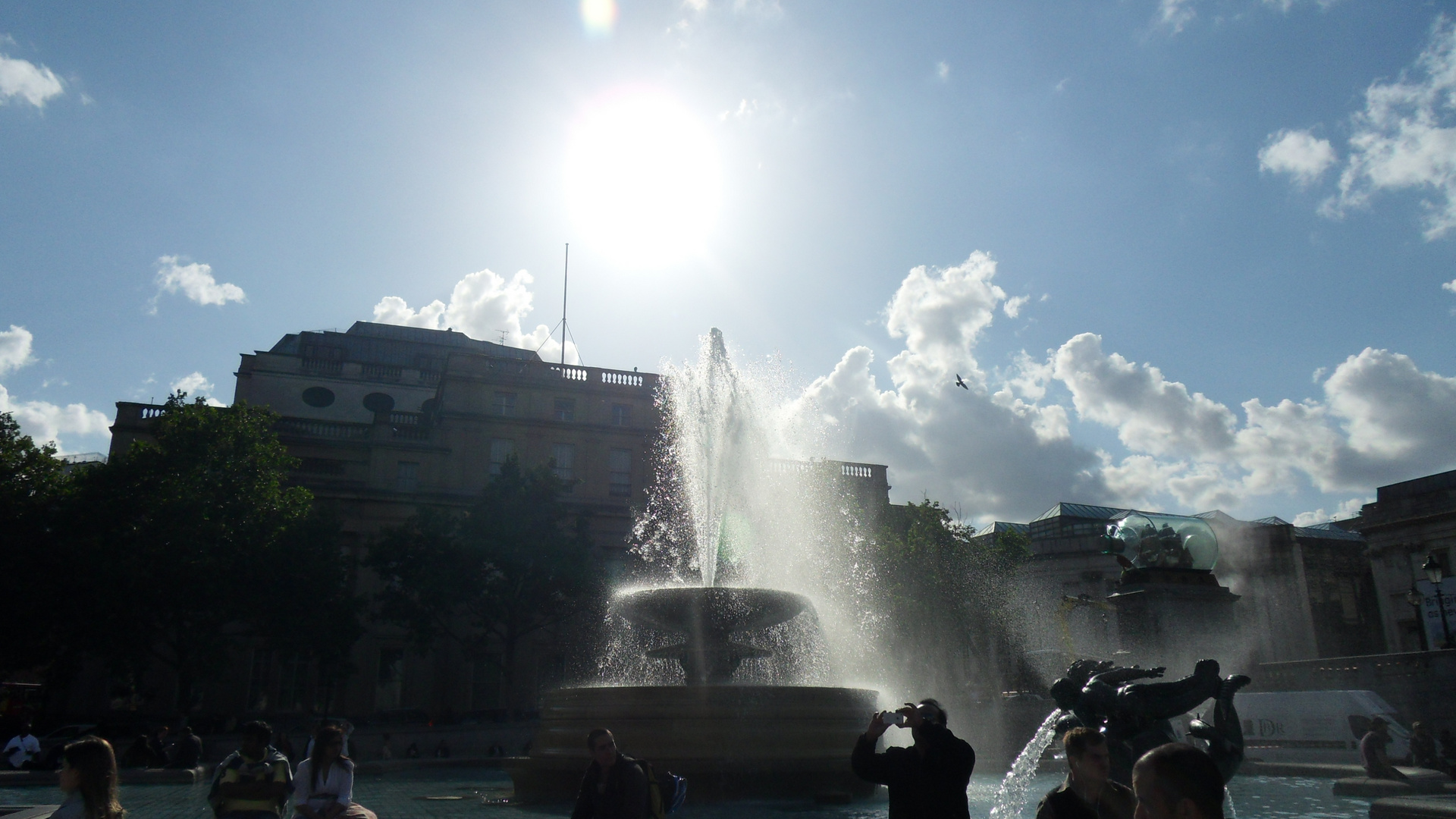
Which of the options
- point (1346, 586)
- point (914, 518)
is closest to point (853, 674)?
point (914, 518)

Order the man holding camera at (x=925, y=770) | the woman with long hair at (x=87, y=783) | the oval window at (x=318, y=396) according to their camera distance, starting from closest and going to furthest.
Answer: the woman with long hair at (x=87, y=783)
the man holding camera at (x=925, y=770)
the oval window at (x=318, y=396)

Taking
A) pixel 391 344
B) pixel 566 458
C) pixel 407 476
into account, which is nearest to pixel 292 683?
pixel 407 476

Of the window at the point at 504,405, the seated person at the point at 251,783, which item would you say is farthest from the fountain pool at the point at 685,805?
the window at the point at 504,405

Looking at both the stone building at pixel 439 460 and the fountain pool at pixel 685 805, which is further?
the stone building at pixel 439 460

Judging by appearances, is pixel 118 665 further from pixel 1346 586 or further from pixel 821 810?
pixel 1346 586

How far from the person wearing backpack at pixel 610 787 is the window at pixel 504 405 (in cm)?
3683

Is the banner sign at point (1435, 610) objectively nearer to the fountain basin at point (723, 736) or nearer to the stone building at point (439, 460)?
the stone building at point (439, 460)

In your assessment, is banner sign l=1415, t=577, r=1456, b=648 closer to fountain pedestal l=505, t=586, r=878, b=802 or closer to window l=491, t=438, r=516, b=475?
fountain pedestal l=505, t=586, r=878, b=802

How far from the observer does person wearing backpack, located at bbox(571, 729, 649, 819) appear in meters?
5.04

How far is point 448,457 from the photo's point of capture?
3978 centimetres

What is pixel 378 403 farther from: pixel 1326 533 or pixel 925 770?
pixel 1326 533

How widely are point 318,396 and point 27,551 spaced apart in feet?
68.9

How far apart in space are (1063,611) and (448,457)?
27.4m

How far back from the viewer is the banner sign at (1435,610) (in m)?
30.8
